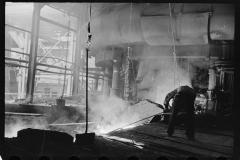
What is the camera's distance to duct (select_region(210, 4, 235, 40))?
587cm

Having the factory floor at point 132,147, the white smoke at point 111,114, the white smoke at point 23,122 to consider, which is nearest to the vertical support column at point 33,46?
the white smoke at point 23,122

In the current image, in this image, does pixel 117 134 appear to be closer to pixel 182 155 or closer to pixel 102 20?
pixel 182 155

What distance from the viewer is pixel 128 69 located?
8.88m

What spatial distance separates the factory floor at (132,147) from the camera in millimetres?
2855

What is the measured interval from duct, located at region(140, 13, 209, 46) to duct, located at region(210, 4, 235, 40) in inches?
9.4

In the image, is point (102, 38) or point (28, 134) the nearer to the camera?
point (28, 134)

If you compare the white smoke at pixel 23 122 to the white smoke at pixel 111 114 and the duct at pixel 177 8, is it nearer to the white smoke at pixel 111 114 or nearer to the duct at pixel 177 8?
the white smoke at pixel 111 114

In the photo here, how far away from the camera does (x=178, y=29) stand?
648cm

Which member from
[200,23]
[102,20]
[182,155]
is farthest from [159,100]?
[182,155]

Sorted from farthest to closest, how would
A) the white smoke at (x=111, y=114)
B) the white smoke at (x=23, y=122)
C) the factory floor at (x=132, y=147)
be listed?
the white smoke at (x=111, y=114) < the white smoke at (x=23, y=122) < the factory floor at (x=132, y=147)

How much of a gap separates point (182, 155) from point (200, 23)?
4.51 metres

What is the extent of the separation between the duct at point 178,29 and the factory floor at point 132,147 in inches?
135

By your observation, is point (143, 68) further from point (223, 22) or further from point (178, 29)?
point (223, 22)

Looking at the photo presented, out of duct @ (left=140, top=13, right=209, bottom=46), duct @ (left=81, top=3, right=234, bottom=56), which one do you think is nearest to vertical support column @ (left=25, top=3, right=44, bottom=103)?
duct @ (left=81, top=3, right=234, bottom=56)
